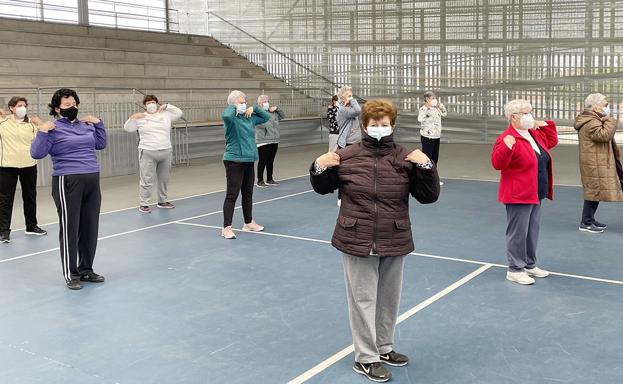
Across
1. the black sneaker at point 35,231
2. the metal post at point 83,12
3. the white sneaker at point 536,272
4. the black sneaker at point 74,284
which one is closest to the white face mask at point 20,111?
the black sneaker at point 35,231

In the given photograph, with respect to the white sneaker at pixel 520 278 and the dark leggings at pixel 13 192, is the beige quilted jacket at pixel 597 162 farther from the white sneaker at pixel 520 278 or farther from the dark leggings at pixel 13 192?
the dark leggings at pixel 13 192

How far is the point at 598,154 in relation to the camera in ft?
25.5

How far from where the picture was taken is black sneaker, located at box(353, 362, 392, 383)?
4027 millimetres

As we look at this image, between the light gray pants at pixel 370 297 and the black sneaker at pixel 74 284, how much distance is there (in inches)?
118

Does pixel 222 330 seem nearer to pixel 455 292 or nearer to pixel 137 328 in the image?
pixel 137 328

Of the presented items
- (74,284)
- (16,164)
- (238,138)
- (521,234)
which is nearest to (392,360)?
(521,234)

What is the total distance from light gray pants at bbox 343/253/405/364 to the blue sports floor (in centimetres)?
22

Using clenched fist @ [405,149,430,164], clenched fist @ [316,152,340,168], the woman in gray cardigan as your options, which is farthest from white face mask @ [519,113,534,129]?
the woman in gray cardigan

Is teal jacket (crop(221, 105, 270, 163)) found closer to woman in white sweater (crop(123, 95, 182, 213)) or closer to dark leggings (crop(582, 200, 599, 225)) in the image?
woman in white sweater (crop(123, 95, 182, 213))

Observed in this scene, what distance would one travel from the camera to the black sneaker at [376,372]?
4.03 meters

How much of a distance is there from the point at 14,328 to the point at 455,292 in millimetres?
3408

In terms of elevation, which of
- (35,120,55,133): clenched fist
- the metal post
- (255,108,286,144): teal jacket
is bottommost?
(255,108,286,144): teal jacket

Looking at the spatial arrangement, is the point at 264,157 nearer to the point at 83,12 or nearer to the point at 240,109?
the point at 240,109

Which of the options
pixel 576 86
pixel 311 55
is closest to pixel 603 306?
pixel 576 86
